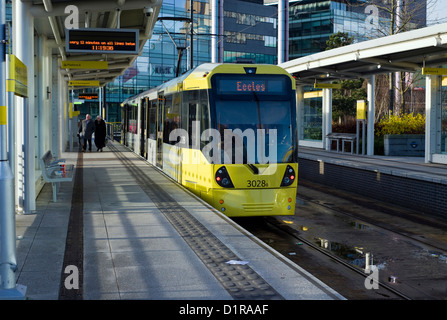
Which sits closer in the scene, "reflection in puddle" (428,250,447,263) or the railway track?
the railway track

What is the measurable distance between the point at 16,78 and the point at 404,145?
57.0 feet

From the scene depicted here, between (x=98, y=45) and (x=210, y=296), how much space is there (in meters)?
8.24

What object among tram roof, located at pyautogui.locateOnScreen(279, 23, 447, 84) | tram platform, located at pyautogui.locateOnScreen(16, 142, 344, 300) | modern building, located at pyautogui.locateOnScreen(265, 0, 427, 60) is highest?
modern building, located at pyautogui.locateOnScreen(265, 0, 427, 60)

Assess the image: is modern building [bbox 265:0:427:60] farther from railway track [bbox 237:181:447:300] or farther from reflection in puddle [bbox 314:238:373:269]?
reflection in puddle [bbox 314:238:373:269]

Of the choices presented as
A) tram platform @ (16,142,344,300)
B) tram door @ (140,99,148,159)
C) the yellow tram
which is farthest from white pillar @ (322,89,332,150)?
the yellow tram

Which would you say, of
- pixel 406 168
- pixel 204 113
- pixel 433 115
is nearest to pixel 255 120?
pixel 204 113

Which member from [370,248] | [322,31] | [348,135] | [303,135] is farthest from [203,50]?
[370,248]

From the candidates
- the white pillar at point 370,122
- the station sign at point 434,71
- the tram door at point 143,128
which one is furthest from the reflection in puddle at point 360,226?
the tram door at point 143,128

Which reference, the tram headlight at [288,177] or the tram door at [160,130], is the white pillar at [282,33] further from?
the tram headlight at [288,177]

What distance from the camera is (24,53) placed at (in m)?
10.0

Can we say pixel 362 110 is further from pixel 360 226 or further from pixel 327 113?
pixel 360 226

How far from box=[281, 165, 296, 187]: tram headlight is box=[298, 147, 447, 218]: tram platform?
394 cm

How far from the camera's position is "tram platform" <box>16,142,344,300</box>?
568 centimetres

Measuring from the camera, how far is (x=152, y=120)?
19.6 m
